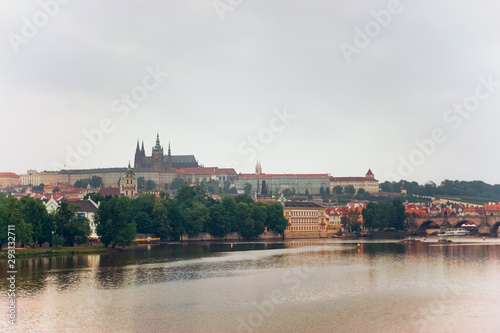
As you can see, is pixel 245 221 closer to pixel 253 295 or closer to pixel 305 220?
pixel 305 220

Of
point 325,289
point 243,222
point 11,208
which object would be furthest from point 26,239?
point 243,222

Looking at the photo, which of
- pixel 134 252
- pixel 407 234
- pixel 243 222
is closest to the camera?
pixel 134 252

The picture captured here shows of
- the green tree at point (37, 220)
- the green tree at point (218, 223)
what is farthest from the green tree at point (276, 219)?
the green tree at point (37, 220)

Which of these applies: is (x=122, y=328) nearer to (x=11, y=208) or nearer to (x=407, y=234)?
(x=11, y=208)

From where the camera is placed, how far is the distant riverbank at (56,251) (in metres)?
70.6

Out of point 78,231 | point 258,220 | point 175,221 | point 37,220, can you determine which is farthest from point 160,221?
point 37,220

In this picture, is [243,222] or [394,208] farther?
[394,208]

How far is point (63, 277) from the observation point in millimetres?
55750

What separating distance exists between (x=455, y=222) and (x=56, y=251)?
10369 cm

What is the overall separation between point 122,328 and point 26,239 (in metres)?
38.6

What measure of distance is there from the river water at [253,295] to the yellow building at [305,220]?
79586 mm

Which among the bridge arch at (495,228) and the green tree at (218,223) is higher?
the green tree at (218,223)

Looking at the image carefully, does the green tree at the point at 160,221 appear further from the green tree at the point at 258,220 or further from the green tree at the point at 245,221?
the green tree at the point at 258,220

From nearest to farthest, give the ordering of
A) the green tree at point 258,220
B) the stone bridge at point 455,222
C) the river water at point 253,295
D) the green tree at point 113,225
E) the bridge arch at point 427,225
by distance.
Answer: the river water at point 253,295 < the green tree at point 113,225 < the green tree at point 258,220 < the stone bridge at point 455,222 < the bridge arch at point 427,225
